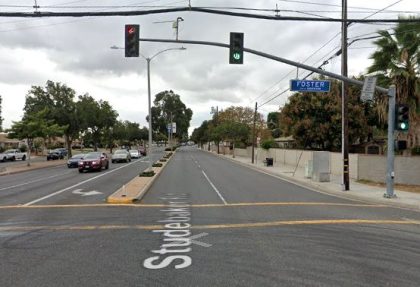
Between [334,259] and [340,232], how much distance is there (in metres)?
2.89

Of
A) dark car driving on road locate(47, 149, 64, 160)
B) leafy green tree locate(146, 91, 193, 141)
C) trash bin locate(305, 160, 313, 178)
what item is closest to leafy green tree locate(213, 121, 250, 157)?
dark car driving on road locate(47, 149, 64, 160)

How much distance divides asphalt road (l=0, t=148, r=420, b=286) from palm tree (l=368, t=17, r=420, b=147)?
36.0ft

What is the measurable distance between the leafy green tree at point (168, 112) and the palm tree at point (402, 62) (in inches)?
5011

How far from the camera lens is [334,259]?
823 centimetres

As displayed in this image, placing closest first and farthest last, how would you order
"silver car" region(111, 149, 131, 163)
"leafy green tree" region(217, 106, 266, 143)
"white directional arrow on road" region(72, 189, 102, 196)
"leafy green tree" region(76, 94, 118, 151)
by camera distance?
"white directional arrow on road" region(72, 189, 102, 196), "silver car" region(111, 149, 131, 163), "leafy green tree" region(76, 94, 118, 151), "leafy green tree" region(217, 106, 266, 143)

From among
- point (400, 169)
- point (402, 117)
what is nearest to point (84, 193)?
point (402, 117)

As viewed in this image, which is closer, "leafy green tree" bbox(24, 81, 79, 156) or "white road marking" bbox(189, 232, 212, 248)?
"white road marking" bbox(189, 232, 212, 248)

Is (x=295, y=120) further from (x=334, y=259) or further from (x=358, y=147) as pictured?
(x=334, y=259)

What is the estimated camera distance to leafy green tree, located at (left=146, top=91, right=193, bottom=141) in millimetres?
154500

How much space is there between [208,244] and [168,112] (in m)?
146

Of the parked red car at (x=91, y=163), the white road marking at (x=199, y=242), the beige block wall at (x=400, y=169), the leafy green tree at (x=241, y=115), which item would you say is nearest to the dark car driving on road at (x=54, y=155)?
the parked red car at (x=91, y=163)

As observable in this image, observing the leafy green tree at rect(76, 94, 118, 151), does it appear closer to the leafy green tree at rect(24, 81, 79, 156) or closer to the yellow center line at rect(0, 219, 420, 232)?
the leafy green tree at rect(24, 81, 79, 156)

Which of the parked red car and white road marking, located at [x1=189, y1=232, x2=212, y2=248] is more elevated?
the parked red car

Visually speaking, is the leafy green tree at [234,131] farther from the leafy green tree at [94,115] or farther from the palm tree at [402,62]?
the palm tree at [402,62]
